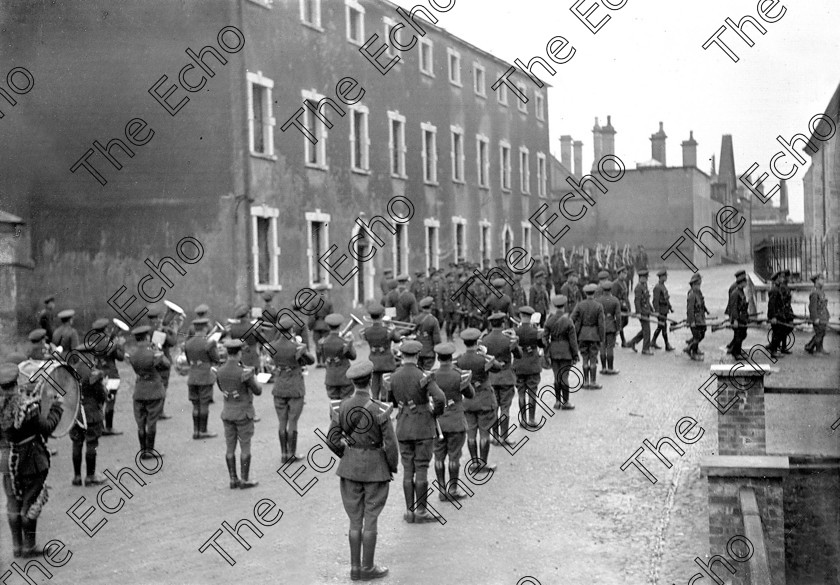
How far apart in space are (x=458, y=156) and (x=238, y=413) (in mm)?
24435

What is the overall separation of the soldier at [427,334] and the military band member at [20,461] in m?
8.21

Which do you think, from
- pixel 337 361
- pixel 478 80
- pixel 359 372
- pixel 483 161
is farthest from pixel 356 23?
pixel 359 372

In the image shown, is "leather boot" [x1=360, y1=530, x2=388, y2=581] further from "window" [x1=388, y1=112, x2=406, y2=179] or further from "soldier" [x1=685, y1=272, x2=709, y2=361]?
"window" [x1=388, y1=112, x2=406, y2=179]

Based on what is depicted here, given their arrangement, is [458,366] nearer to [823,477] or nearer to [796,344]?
[823,477]

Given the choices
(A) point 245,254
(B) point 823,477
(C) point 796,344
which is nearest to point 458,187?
(A) point 245,254

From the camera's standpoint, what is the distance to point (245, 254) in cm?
2233

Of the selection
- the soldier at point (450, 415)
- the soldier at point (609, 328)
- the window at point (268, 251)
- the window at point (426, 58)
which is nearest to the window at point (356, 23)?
the window at point (426, 58)

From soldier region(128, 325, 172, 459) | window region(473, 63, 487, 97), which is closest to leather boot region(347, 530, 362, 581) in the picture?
soldier region(128, 325, 172, 459)

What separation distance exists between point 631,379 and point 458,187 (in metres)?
17.8

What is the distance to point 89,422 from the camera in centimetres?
1148

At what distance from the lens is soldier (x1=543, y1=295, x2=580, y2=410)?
49.6 ft

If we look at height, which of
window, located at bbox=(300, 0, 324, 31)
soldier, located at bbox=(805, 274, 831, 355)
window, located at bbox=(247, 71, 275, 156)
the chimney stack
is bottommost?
soldier, located at bbox=(805, 274, 831, 355)

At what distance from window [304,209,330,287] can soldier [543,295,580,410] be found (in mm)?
11120

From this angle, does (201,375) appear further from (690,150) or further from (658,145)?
(690,150)
